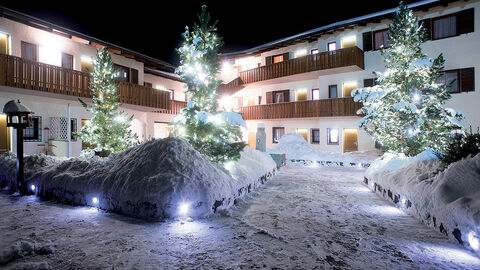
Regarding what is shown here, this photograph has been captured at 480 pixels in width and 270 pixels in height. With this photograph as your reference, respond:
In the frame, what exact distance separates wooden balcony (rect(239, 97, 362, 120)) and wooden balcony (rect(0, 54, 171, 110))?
418 inches

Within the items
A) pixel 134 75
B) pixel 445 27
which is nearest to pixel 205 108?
pixel 134 75

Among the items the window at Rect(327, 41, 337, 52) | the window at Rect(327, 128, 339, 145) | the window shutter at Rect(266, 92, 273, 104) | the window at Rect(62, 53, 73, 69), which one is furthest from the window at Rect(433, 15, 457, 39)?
the window at Rect(62, 53, 73, 69)

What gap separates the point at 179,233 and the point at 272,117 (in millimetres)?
20079

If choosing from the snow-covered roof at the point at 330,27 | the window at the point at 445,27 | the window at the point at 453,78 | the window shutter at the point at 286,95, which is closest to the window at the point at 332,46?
the snow-covered roof at the point at 330,27

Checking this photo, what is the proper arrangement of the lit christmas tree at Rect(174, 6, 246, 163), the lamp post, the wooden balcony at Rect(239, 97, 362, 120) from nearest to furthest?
the lamp post, the lit christmas tree at Rect(174, 6, 246, 163), the wooden balcony at Rect(239, 97, 362, 120)

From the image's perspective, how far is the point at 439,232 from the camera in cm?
501

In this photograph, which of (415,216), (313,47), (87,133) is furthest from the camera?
(313,47)

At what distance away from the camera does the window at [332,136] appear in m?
21.6

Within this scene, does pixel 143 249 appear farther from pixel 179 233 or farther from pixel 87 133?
pixel 87 133

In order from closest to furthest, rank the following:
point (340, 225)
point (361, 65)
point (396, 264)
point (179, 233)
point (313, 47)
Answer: point (396, 264) → point (179, 233) → point (340, 225) → point (361, 65) → point (313, 47)

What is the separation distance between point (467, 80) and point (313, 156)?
1047cm

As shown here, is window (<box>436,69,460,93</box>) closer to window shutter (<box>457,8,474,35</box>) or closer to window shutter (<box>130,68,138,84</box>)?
window shutter (<box>457,8,474,35</box>)

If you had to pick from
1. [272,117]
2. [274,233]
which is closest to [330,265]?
[274,233]

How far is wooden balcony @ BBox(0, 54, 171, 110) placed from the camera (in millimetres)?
12070
